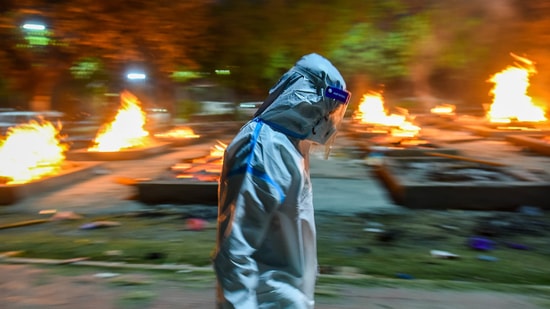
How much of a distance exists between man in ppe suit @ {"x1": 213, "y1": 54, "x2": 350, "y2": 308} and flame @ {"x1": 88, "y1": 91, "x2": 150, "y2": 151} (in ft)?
38.4

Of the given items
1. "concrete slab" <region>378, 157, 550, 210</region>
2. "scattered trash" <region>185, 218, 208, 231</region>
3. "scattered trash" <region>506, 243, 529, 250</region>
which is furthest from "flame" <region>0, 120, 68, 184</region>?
"scattered trash" <region>506, 243, 529, 250</region>

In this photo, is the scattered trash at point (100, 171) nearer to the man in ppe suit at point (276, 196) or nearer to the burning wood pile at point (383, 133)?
the burning wood pile at point (383, 133)

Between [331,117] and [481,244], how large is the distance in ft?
13.2

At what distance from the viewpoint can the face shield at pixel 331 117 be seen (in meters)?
1.96

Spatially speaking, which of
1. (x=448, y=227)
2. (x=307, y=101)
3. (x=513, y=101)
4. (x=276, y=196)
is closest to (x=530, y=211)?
(x=448, y=227)

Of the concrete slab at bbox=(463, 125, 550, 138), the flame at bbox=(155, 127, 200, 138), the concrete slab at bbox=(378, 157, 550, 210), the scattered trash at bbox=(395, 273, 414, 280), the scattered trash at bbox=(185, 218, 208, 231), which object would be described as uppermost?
the concrete slab at bbox=(463, 125, 550, 138)

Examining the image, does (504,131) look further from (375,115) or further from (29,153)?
(29,153)

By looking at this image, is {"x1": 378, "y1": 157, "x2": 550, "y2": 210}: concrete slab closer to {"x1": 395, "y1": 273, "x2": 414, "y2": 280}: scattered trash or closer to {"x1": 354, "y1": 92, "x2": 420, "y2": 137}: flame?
{"x1": 395, "y1": 273, "x2": 414, "y2": 280}: scattered trash

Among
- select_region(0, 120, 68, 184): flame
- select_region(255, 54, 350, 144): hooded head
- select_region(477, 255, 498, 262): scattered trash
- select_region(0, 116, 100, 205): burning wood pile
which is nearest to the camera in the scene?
select_region(255, 54, 350, 144): hooded head

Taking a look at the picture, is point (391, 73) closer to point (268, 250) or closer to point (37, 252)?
point (37, 252)

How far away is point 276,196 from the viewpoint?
1.78 metres

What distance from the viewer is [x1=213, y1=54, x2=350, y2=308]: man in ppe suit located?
69.4 inches

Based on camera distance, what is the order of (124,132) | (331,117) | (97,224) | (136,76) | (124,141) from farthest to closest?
(136,76) < (124,132) < (124,141) < (97,224) < (331,117)

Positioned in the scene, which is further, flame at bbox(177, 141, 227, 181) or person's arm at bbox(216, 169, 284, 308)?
flame at bbox(177, 141, 227, 181)
